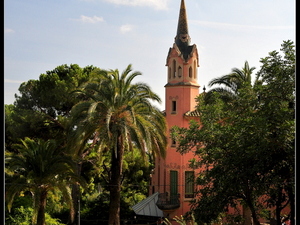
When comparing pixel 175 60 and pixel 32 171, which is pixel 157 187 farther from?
pixel 32 171

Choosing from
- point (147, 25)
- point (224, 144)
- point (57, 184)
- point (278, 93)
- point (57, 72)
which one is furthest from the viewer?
point (57, 72)

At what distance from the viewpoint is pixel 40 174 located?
47.0 ft

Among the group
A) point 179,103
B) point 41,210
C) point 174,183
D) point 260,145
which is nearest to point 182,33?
point 179,103

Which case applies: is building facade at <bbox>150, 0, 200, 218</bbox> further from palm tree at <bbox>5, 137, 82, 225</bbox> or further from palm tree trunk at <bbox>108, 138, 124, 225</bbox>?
palm tree at <bbox>5, 137, 82, 225</bbox>

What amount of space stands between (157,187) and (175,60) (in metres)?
6.46

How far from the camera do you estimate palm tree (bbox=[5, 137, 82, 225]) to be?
45.9 feet

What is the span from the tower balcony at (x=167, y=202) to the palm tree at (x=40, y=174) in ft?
22.2

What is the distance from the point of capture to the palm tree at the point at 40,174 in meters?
14.0

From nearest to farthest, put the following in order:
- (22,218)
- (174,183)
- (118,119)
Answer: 1. (118,119)
2. (22,218)
3. (174,183)

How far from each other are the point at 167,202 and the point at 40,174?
8.10 m

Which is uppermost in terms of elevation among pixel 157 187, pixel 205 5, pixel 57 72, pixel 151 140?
pixel 57 72

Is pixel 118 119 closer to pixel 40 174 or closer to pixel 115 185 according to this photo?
pixel 115 185

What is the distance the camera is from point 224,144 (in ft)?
38.4

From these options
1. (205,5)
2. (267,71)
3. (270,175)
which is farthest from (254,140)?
(205,5)
